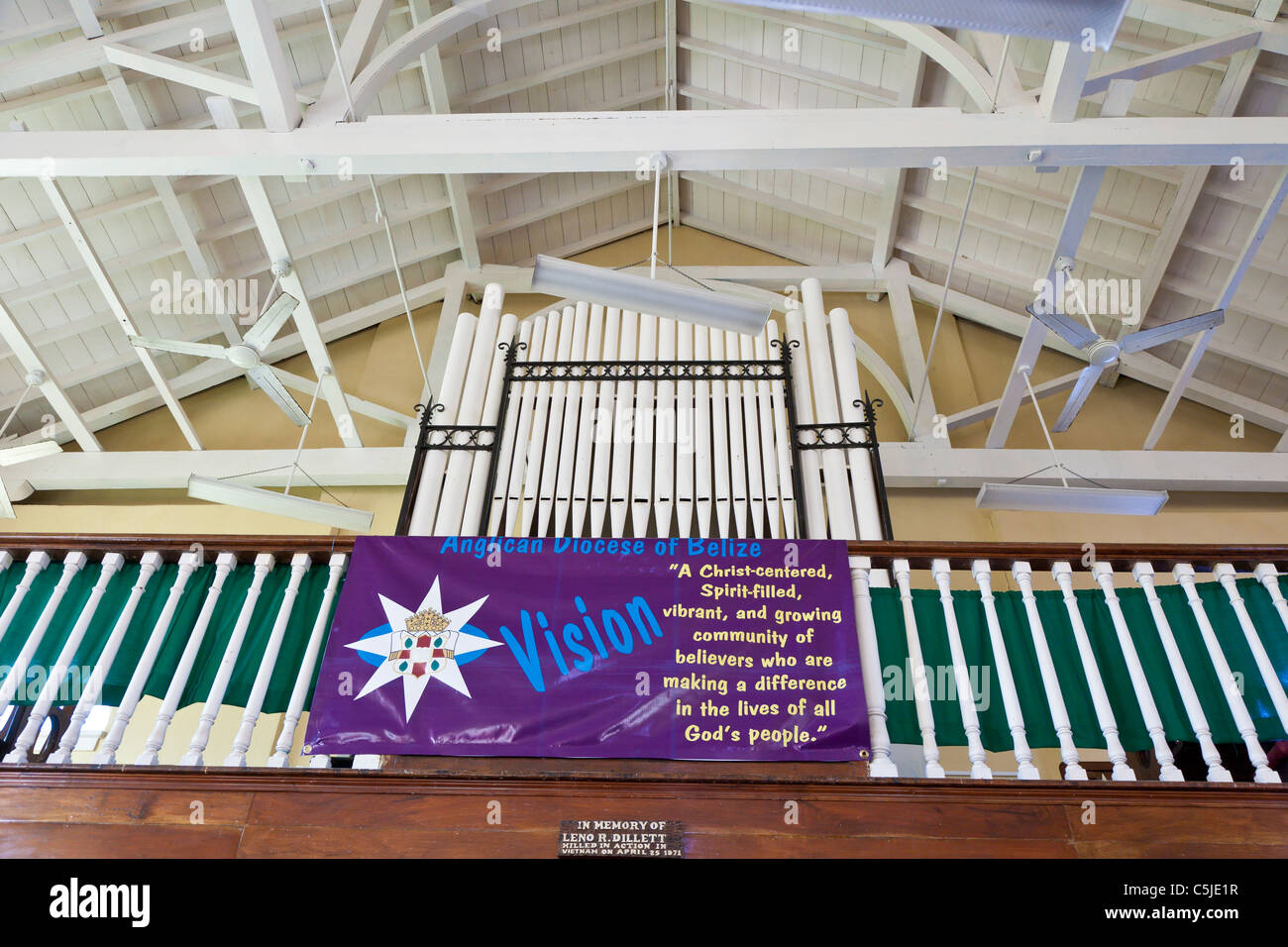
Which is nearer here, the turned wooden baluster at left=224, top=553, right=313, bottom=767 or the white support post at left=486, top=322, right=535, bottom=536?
the turned wooden baluster at left=224, top=553, right=313, bottom=767

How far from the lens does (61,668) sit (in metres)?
4.51

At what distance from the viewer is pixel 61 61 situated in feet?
25.1

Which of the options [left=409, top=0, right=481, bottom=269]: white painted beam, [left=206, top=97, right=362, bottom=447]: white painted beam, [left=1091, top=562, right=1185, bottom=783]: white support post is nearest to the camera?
[left=1091, top=562, right=1185, bottom=783]: white support post

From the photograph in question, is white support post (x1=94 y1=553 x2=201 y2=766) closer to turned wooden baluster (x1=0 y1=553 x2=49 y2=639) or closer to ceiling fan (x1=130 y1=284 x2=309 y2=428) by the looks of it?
turned wooden baluster (x1=0 y1=553 x2=49 y2=639)

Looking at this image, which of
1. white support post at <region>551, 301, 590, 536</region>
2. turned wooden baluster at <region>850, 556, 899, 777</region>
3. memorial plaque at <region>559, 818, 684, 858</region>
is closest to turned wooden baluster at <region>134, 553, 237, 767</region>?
memorial plaque at <region>559, 818, 684, 858</region>

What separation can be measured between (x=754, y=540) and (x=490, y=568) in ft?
4.37

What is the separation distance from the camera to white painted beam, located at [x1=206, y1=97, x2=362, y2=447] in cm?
673

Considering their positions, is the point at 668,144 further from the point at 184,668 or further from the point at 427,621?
the point at 184,668

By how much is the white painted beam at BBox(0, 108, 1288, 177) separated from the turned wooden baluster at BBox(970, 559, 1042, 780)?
124 inches

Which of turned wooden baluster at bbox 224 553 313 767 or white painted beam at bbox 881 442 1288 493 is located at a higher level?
white painted beam at bbox 881 442 1288 493

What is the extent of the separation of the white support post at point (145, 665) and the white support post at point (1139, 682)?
14.4ft

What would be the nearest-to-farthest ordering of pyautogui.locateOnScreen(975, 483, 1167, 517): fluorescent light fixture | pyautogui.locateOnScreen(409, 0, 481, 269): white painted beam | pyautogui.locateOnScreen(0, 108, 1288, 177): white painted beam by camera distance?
pyautogui.locateOnScreen(0, 108, 1288, 177): white painted beam, pyautogui.locateOnScreen(975, 483, 1167, 517): fluorescent light fixture, pyautogui.locateOnScreen(409, 0, 481, 269): white painted beam

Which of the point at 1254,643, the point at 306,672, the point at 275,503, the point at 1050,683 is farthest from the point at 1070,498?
the point at 275,503

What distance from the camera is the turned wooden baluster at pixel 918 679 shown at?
4.11m
